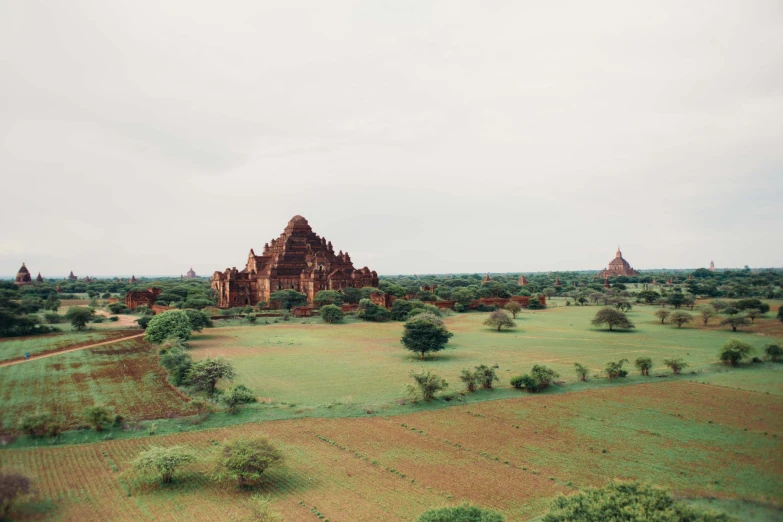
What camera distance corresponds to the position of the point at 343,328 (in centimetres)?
6303

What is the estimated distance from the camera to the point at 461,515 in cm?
1387

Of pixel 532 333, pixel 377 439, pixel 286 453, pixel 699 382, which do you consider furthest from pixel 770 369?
pixel 532 333

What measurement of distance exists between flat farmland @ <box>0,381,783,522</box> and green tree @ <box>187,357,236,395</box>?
6940mm

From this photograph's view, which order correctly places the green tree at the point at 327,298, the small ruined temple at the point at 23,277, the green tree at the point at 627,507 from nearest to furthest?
the green tree at the point at 627,507
the green tree at the point at 327,298
the small ruined temple at the point at 23,277

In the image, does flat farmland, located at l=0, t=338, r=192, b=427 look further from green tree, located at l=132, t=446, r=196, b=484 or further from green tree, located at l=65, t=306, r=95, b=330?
green tree, located at l=65, t=306, r=95, b=330

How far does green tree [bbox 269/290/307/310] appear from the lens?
3091 inches

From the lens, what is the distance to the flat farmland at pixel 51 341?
44269mm

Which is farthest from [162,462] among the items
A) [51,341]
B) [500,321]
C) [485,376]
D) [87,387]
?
[500,321]

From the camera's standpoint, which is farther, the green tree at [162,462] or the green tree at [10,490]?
the green tree at [162,462]

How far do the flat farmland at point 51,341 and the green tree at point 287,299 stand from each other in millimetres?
23766

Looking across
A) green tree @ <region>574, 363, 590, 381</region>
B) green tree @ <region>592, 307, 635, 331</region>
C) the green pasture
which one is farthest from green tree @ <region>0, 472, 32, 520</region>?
green tree @ <region>592, 307, 635, 331</region>

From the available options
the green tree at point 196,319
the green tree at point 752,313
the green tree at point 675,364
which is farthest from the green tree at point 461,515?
the green tree at point 196,319

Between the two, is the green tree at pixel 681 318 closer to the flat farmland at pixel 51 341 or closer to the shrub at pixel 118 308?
the flat farmland at pixel 51 341

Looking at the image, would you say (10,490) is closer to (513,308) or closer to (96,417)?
(96,417)
